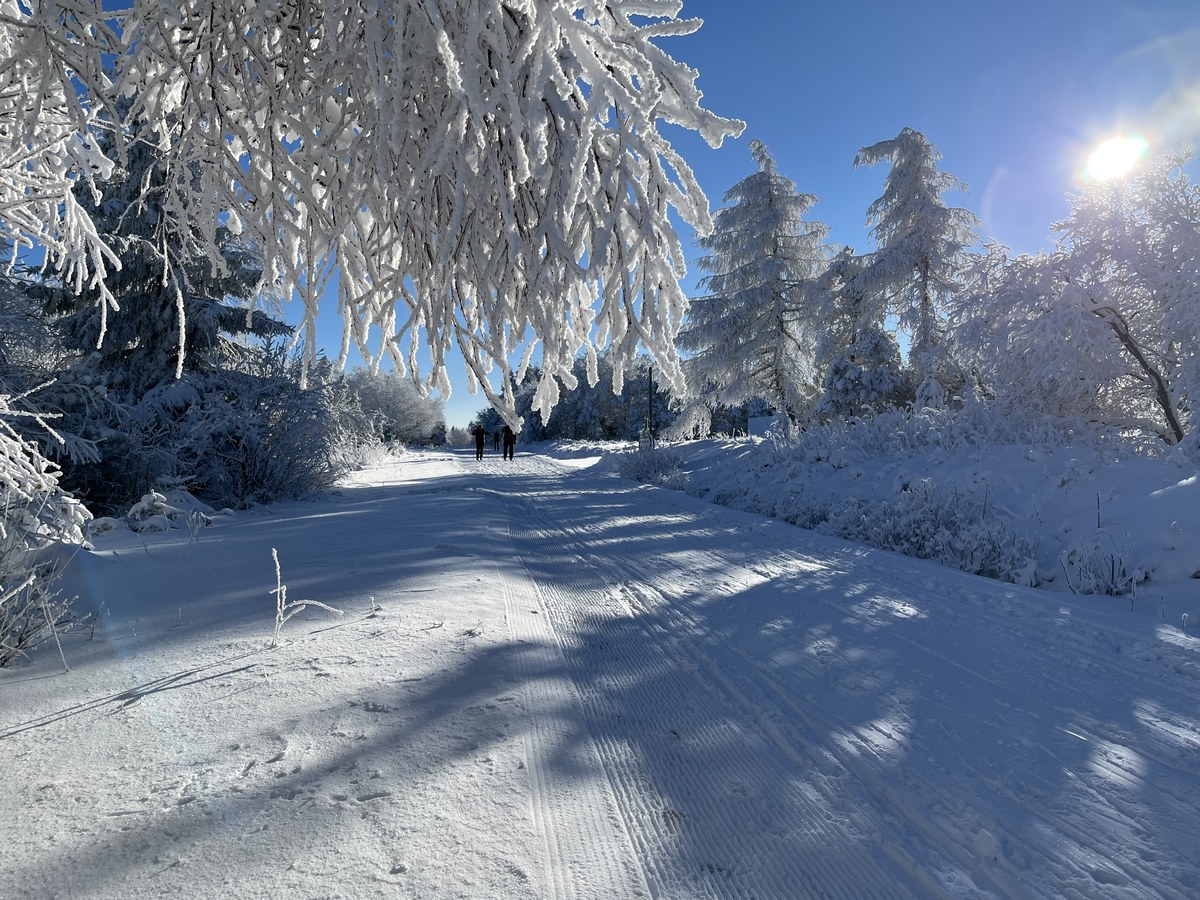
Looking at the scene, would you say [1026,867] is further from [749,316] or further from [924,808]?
[749,316]

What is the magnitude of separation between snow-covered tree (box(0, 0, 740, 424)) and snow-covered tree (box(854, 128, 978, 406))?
15.8 m

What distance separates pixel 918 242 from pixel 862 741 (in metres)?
17.0

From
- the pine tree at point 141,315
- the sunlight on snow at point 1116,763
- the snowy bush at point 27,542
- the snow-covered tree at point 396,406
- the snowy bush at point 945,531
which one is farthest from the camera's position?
the snow-covered tree at point 396,406

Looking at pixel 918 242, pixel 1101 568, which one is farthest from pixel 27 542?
pixel 918 242

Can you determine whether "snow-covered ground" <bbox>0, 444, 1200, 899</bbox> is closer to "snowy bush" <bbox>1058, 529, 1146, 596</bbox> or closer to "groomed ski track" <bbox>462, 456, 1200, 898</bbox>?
"groomed ski track" <bbox>462, 456, 1200, 898</bbox>

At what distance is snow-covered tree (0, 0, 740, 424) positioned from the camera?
149 cm

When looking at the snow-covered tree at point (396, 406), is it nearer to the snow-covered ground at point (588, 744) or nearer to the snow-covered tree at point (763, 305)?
the snow-covered tree at point (763, 305)

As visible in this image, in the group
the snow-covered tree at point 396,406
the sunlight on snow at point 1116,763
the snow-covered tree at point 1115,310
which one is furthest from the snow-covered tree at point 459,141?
the snow-covered tree at point 396,406

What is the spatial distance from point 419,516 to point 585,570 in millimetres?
3085

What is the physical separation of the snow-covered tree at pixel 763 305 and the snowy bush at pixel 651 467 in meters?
5.34

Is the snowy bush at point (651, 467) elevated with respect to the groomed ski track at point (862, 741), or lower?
elevated

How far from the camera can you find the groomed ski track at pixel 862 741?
165cm

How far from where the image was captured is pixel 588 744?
2211 millimetres

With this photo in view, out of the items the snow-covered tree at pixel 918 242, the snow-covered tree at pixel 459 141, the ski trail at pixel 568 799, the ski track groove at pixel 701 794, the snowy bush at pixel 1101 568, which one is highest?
the snow-covered tree at pixel 918 242
